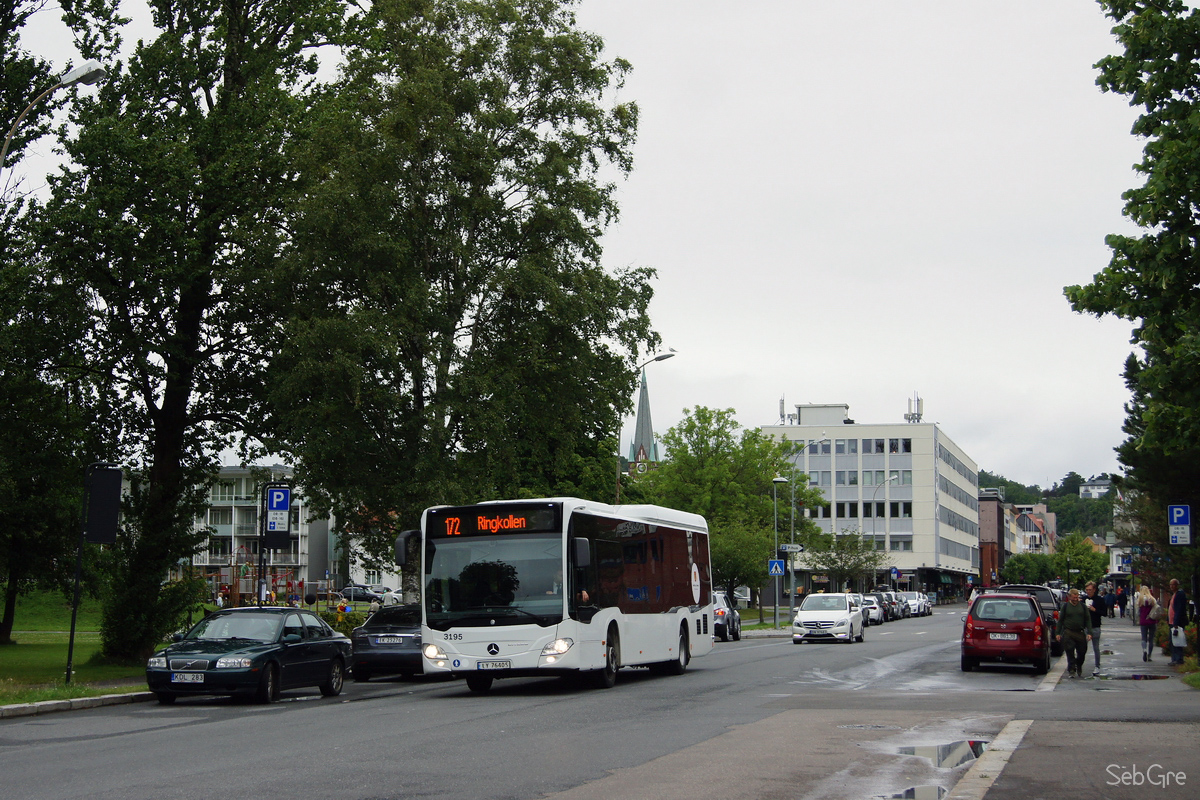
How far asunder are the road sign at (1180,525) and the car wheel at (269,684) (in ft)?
58.9

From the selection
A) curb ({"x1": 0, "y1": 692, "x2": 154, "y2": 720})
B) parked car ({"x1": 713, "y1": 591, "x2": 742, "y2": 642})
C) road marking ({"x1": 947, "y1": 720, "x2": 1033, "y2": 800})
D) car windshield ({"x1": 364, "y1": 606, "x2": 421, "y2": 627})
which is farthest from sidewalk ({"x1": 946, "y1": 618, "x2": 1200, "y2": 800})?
parked car ({"x1": 713, "y1": 591, "x2": 742, "y2": 642})

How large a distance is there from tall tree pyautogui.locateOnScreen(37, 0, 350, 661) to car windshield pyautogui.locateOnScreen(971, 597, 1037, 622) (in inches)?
665

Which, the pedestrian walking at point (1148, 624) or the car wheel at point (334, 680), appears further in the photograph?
the pedestrian walking at point (1148, 624)

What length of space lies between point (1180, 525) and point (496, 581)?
15.2 m

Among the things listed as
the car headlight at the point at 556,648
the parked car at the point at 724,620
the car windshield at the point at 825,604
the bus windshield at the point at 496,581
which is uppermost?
the bus windshield at the point at 496,581

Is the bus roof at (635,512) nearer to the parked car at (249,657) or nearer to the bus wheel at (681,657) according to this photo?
the bus wheel at (681,657)

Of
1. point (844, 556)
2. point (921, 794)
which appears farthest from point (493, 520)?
point (844, 556)

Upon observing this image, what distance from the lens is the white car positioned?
42188 millimetres

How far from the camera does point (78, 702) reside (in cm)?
1897

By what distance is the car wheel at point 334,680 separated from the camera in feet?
69.2

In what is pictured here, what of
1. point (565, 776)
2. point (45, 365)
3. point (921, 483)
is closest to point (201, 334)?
point (45, 365)

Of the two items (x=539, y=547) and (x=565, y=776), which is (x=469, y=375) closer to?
(x=539, y=547)

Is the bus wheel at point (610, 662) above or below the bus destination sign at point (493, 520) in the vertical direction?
below

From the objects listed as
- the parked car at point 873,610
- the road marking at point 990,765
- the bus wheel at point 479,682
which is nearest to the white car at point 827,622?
the parked car at point 873,610
